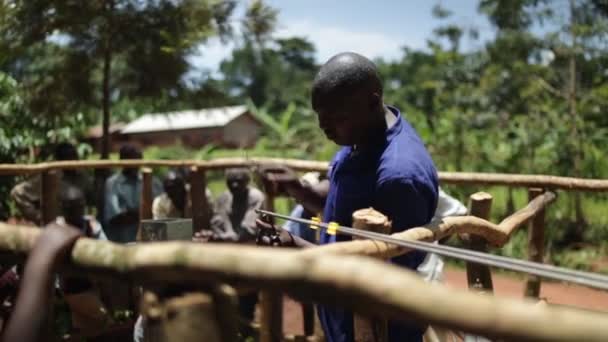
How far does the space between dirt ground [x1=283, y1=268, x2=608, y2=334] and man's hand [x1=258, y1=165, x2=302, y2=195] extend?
9.38ft

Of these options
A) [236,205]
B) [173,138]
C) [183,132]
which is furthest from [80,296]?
[183,132]

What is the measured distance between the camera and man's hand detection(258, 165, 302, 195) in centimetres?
276

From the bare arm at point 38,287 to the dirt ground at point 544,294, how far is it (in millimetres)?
4298

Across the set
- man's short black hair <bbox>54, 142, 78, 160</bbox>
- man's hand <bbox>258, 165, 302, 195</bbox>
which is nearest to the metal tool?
man's hand <bbox>258, 165, 302, 195</bbox>

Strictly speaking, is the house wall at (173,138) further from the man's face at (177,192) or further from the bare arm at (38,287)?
the bare arm at (38,287)

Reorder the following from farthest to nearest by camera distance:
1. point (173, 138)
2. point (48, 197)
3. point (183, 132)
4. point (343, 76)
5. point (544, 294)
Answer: point (183, 132)
point (173, 138)
point (544, 294)
point (48, 197)
point (343, 76)

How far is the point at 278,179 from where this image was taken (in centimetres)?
275

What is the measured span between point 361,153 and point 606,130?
806 centimetres

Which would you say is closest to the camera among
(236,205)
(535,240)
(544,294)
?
(535,240)

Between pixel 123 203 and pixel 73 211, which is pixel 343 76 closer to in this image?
pixel 73 211

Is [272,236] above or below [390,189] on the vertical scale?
below

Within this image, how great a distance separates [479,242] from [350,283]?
1619mm

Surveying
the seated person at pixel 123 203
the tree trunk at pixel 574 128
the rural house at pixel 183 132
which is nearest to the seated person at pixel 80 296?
the seated person at pixel 123 203

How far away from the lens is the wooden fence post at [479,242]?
241 centimetres
